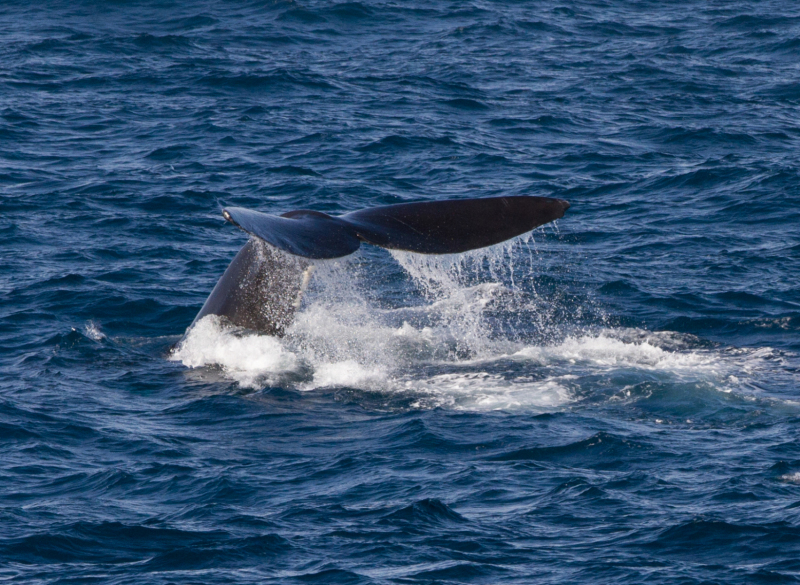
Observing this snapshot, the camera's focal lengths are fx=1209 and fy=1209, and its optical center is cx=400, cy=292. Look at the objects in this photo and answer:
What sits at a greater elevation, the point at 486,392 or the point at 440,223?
the point at 440,223

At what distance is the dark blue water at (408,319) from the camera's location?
34.3 feet


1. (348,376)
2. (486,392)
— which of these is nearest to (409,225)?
(486,392)

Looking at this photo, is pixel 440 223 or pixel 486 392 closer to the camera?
pixel 440 223

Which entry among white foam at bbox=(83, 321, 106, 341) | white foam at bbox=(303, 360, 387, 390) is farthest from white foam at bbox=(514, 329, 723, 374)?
white foam at bbox=(83, 321, 106, 341)

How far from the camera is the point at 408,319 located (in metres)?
16.8

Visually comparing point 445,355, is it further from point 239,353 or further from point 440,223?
point 440,223

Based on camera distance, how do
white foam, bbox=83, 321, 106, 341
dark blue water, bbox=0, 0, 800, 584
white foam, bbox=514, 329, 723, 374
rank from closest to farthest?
dark blue water, bbox=0, 0, 800, 584 → white foam, bbox=514, 329, 723, 374 → white foam, bbox=83, 321, 106, 341

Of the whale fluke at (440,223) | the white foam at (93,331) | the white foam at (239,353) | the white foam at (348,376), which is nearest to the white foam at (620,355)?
the white foam at (348,376)

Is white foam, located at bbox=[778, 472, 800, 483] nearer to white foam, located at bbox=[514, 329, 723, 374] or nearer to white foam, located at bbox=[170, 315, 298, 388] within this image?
white foam, located at bbox=[514, 329, 723, 374]

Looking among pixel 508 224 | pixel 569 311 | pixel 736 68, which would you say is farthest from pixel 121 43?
pixel 508 224

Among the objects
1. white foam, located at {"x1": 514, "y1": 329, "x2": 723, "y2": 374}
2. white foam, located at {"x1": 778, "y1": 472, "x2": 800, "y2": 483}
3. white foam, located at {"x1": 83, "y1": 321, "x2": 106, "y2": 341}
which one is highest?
white foam, located at {"x1": 778, "y1": 472, "x2": 800, "y2": 483}

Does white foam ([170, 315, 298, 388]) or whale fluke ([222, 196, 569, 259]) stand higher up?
whale fluke ([222, 196, 569, 259])

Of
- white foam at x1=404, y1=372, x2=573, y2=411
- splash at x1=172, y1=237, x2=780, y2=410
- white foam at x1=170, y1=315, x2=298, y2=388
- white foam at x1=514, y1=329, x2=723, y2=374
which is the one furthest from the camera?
white foam at x1=514, y1=329, x2=723, y2=374

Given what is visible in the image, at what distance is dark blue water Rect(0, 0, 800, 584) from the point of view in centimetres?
1047
